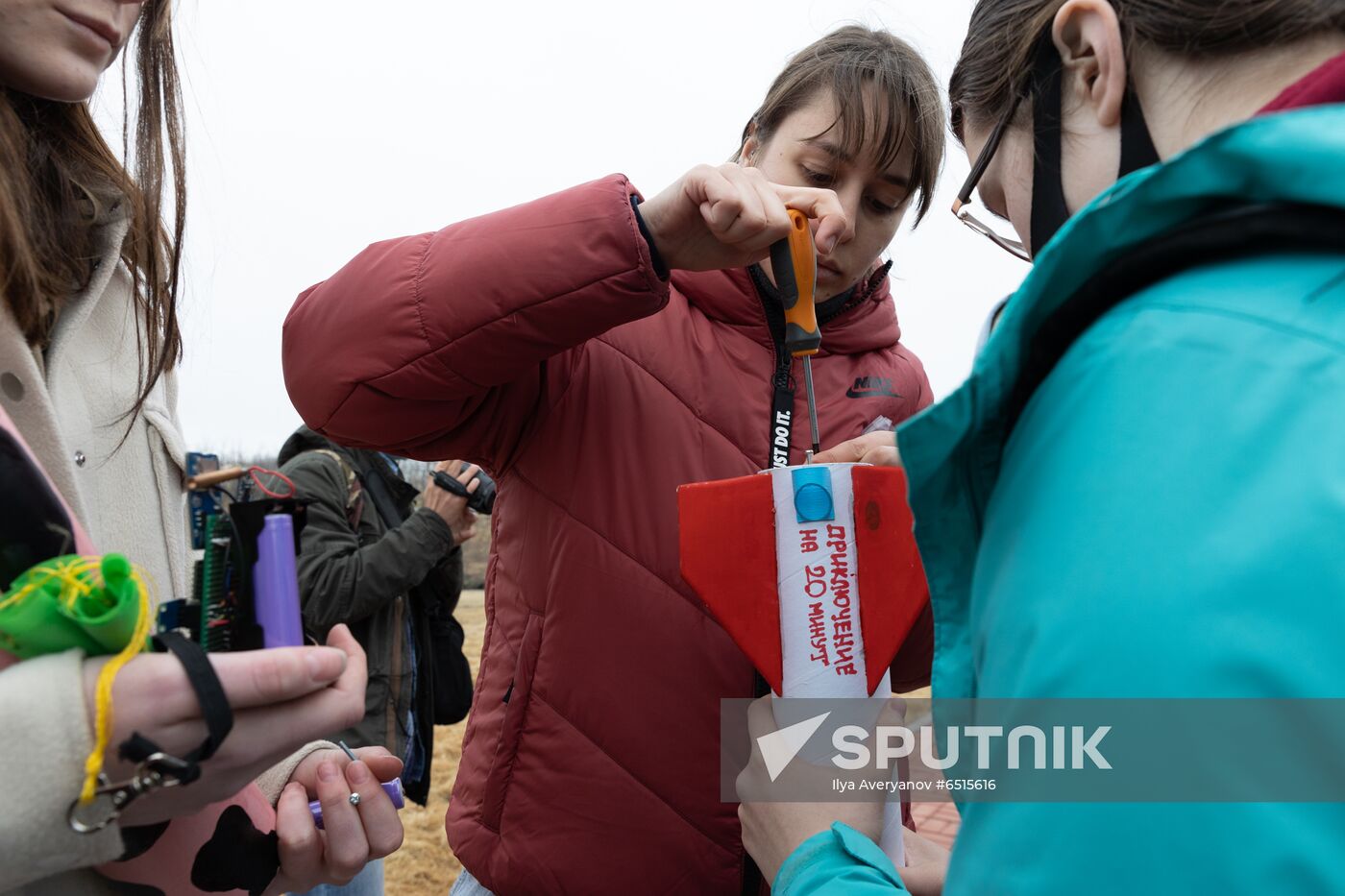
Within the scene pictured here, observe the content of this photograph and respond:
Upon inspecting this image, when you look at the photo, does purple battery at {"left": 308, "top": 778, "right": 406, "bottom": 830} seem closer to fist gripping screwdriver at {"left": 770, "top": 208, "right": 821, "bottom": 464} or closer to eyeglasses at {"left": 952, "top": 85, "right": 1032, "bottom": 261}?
fist gripping screwdriver at {"left": 770, "top": 208, "right": 821, "bottom": 464}

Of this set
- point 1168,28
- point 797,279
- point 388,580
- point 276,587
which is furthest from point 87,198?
point 388,580

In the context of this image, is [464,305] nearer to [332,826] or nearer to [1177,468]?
[332,826]

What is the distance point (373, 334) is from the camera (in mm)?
1239

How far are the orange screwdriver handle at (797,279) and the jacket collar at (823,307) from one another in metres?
0.18

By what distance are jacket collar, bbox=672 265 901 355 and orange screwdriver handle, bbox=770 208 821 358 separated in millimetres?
177

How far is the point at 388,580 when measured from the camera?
9.45 feet

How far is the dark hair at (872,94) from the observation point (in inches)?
60.4

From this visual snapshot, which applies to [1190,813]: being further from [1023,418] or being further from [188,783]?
[188,783]

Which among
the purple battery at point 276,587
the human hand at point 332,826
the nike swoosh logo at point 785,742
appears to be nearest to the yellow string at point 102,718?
the purple battery at point 276,587

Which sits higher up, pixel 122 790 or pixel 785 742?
pixel 122 790

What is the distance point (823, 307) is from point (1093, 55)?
2.39ft

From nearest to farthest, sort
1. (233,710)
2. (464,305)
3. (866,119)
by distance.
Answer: (233,710) → (464,305) → (866,119)

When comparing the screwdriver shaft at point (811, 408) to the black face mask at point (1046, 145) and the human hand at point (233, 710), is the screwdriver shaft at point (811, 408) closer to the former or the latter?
the black face mask at point (1046, 145)

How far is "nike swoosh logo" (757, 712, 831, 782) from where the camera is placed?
1141 millimetres
